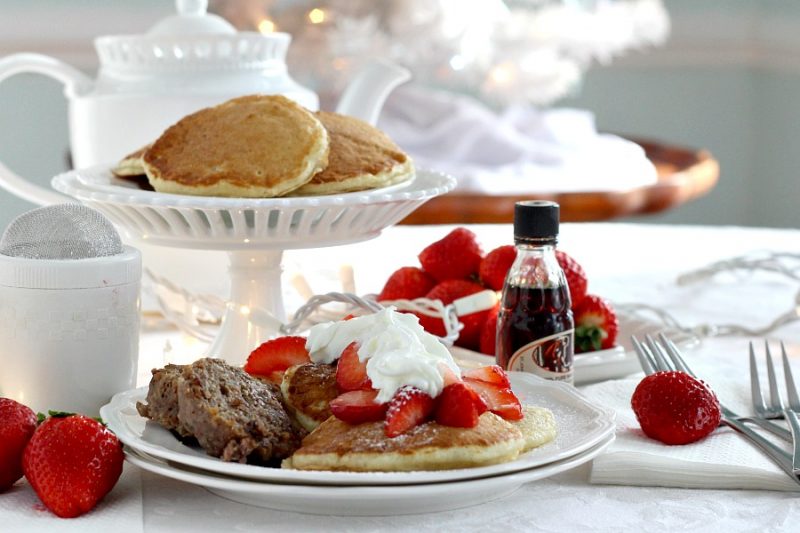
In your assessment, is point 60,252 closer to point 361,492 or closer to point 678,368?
point 361,492

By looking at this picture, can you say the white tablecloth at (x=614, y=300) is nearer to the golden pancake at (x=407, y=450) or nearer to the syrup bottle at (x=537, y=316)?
the golden pancake at (x=407, y=450)

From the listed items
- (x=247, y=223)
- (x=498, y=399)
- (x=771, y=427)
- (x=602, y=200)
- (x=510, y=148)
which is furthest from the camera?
(x=510, y=148)

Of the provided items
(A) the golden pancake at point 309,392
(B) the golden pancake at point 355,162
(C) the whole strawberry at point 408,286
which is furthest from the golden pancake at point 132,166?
(A) the golden pancake at point 309,392

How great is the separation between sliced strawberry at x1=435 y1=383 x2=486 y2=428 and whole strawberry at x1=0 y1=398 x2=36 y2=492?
29 centimetres

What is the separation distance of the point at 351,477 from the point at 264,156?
1.47 feet

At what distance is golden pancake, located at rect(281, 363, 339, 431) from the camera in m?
0.79

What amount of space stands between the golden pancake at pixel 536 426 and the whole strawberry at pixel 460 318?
0.32 metres

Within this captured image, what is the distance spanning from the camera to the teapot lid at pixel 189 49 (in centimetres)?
132

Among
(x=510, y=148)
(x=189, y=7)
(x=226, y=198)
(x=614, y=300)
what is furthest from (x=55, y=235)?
(x=510, y=148)

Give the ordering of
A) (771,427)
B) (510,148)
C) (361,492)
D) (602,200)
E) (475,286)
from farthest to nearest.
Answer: (510,148), (602,200), (475,286), (771,427), (361,492)

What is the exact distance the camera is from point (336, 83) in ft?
11.0

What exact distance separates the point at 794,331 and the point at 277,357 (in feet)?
2.50

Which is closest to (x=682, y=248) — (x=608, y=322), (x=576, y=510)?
(x=608, y=322)

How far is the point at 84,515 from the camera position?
29.0 inches
